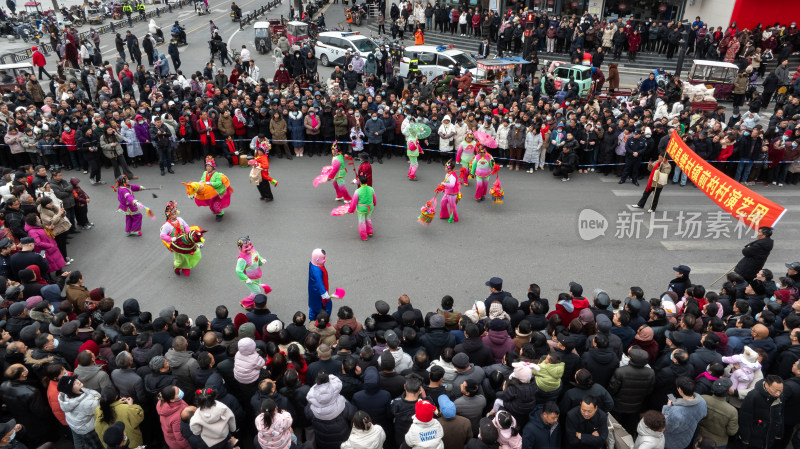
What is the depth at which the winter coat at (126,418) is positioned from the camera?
5.44 m

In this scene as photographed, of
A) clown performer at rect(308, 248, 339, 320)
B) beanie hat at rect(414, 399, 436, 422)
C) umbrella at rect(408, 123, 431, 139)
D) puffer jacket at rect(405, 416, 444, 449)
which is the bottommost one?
clown performer at rect(308, 248, 339, 320)

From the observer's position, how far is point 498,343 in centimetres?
653

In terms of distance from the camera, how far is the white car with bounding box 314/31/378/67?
81.7ft

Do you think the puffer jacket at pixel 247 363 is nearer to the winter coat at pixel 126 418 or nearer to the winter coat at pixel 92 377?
the winter coat at pixel 126 418

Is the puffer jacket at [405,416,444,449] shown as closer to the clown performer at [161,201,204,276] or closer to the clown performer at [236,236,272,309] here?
the clown performer at [236,236,272,309]

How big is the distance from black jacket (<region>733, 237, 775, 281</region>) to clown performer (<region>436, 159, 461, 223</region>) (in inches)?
213

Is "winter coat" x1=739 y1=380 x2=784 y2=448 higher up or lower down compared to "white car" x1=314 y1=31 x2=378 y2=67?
lower down

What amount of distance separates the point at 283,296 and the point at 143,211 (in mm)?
4680

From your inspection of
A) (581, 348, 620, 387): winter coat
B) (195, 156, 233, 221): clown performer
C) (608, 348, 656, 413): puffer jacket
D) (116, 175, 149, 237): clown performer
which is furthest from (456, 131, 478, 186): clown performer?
(608, 348, 656, 413): puffer jacket

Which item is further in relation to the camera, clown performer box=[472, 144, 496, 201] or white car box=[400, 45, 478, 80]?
white car box=[400, 45, 478, 80]

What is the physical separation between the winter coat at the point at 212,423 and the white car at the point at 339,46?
833 inches

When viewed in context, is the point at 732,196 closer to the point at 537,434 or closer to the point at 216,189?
the point at 537,434

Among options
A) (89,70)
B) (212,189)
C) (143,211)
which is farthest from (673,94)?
(89,70)

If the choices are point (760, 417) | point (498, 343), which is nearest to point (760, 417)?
point (760, 417)
